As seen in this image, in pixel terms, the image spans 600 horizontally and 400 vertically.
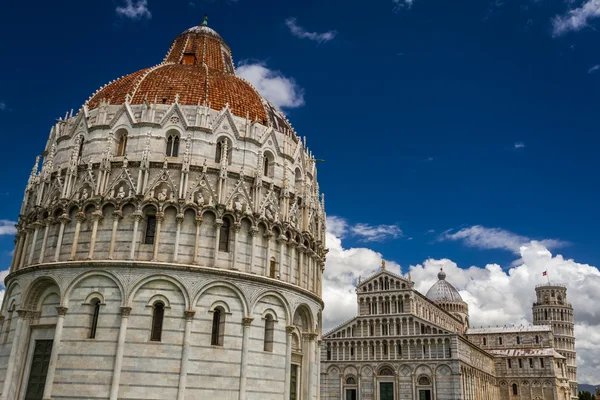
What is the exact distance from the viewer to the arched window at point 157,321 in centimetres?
2598

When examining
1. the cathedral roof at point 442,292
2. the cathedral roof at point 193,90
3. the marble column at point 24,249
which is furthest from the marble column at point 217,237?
the cathedral roof at point 442,292

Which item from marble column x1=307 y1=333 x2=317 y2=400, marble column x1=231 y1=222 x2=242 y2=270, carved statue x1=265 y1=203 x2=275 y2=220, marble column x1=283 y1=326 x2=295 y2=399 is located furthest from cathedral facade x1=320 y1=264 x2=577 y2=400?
marble column x1=231 y1=222 x2=242 y2=270

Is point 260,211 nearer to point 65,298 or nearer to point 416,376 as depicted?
point 65,298

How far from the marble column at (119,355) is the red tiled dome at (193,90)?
40.7 ft

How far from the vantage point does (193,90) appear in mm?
32781

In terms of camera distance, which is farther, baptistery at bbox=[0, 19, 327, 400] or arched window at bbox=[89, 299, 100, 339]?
arched window at bbox=[89, 299, 100, 339]

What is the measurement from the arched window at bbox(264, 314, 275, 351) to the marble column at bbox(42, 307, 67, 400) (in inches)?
385

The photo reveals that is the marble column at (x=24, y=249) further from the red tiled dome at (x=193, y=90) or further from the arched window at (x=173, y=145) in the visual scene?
the arched window at (x=173, y=145)

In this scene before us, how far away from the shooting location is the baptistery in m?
25.7

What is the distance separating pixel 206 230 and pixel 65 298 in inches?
287

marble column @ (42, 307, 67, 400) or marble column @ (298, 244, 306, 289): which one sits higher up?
marble column @ (298, 244, 306, 289)

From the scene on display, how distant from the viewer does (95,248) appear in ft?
89.4

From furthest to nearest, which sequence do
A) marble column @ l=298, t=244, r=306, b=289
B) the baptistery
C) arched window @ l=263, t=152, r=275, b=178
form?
arched window @ l=263, t=152, r=275, b=178 → marble column @ l=298, t=244, r=306, b=289 → the baptistery

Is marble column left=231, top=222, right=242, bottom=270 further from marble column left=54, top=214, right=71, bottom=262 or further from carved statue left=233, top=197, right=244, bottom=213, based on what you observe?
marble column left=54, top=214, right=71, bottom=262
